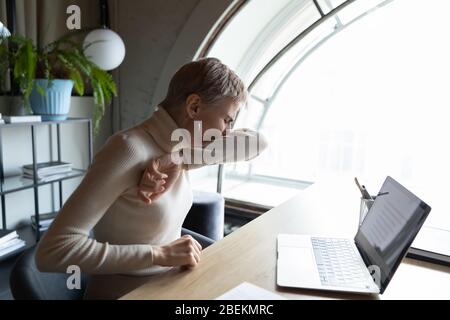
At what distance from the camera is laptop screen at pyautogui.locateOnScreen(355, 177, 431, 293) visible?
90 centimetres

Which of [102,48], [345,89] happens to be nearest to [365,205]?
[345,89]

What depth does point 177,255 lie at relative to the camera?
1.01m

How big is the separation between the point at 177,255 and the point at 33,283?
457 millimetres

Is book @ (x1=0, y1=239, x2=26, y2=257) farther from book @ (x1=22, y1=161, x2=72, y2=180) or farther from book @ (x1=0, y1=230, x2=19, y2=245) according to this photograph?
book @ (x1=22, y1=161, x2=72, y2=180)

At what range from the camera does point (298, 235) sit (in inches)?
50.9

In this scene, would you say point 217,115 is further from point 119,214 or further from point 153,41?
point 153,41

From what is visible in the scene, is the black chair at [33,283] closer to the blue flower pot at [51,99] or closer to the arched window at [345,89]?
the blue flower pot at [51,99]

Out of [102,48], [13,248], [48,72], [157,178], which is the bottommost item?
[13,248]

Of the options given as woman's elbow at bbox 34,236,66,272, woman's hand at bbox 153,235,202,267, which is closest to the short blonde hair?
woman's hand at bbox 153,235,202,267

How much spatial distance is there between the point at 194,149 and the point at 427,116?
1.93m

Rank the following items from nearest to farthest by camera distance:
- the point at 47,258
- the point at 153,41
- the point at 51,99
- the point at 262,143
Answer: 1. the point at 47,258
2. the point at 262,143
3. the point at 51,99
4. the point at 153,41

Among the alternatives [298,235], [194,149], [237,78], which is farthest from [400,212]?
[194,149]

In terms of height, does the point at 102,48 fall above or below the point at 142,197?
above
